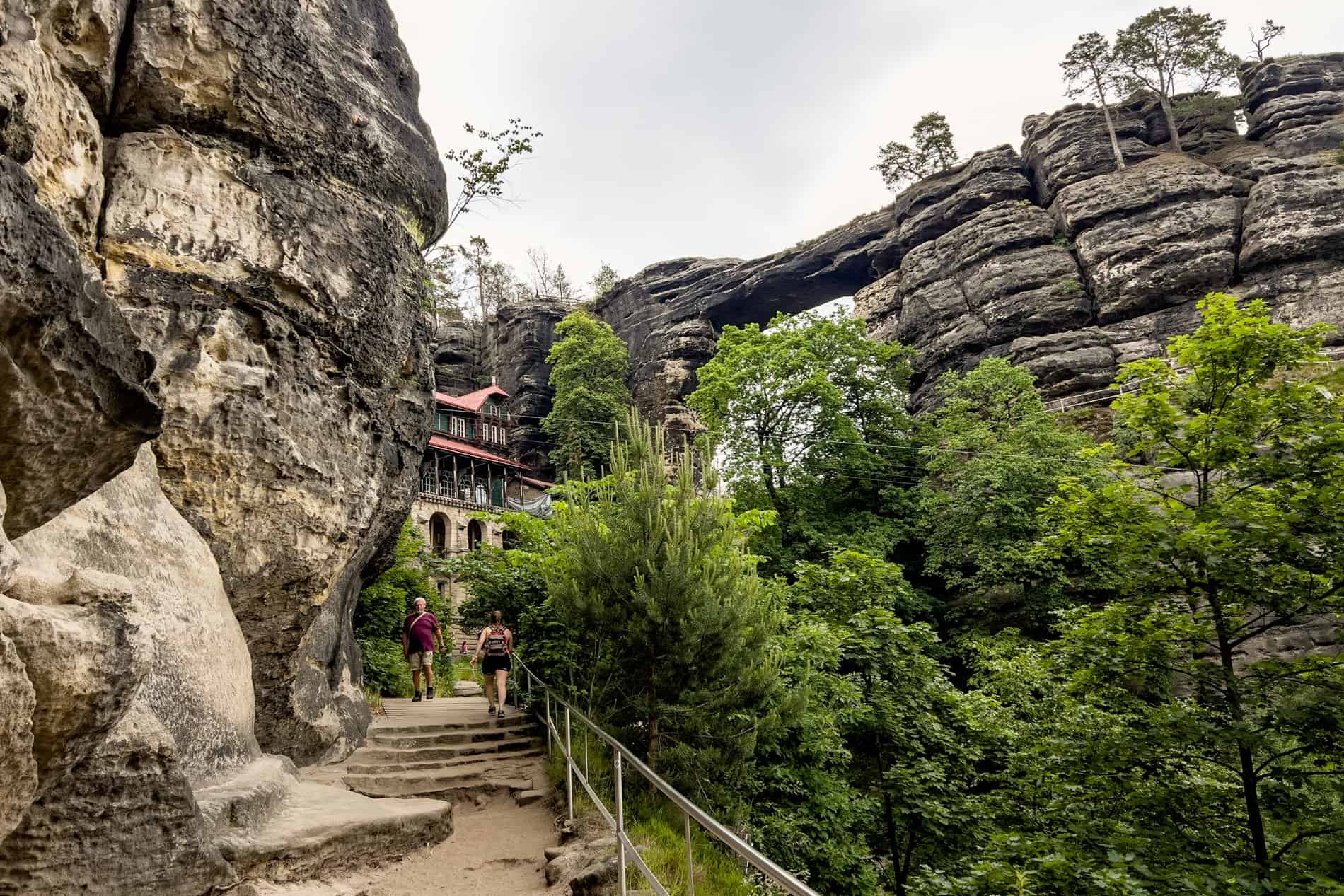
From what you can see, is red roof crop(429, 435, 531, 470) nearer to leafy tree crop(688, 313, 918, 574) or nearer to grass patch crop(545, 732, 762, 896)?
leafy tree crop(688, 313, 918, 574)

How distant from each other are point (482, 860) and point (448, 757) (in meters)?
2.48

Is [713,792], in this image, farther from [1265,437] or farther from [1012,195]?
[1012,195]

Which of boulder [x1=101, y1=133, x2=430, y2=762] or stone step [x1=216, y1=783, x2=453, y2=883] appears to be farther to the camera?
boulder [x1=101, y1=133, x2=430, y2=762]

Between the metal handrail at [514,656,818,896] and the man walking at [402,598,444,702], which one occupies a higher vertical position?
the man walking at [402,598,444,702]

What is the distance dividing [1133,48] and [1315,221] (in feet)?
44.2

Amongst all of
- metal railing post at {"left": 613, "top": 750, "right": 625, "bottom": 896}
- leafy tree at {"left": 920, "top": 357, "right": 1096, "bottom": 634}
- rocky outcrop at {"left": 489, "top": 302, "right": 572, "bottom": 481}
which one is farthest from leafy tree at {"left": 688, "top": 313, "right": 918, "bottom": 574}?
metal railing post at {"left": 613, "top": 750, "right": 625, "bottom": 896}

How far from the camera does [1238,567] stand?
251 inches

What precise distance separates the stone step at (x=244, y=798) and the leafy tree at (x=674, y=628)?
2969 millimetres

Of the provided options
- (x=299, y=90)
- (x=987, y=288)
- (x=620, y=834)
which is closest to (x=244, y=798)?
(x=620, y=834)

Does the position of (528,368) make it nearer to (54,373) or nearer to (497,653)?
(497,653)

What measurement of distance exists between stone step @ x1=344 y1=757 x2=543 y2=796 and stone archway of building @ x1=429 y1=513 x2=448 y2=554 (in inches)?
906

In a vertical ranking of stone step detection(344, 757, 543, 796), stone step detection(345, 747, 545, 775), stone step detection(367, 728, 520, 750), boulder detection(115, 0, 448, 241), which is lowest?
stone step detection(344, 757, 543, 796)

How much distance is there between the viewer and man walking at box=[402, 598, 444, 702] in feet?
39.2

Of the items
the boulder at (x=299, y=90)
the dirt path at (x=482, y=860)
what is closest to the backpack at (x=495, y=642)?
the dirt path at (x=482, y=860)
